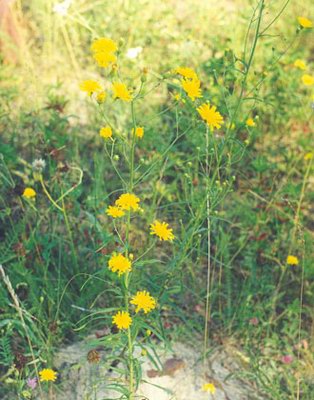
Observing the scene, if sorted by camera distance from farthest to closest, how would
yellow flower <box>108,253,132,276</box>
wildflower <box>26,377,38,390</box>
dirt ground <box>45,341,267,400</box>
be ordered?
1. dirt ground <box>45,341,267,400</box>
2. wildflower <box>26,377,38,390</box>
3. yellow flower <box>108,253,132,276</box>

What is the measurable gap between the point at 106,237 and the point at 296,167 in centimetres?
132

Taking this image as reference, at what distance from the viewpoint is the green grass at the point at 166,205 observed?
1.99 m

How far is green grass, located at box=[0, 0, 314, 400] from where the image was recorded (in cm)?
199

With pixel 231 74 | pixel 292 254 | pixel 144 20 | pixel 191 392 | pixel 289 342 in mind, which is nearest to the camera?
pixel 191 392

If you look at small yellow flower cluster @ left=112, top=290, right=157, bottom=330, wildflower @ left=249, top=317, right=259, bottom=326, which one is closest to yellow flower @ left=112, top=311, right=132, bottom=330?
small yellow flower cluster @ left=112, top=290, right=157, bottom=330

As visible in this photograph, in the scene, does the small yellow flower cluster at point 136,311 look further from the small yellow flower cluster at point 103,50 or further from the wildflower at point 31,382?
the small yellow flower cluster at point 103,50

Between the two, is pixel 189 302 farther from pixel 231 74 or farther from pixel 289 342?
pixel 231 74

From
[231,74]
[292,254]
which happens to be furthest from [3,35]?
[292,254]

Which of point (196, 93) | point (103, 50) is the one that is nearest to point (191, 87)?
point (196, 93)

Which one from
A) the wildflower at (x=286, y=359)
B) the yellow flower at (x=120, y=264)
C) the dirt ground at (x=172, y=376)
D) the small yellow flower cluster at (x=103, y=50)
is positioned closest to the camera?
the yellow flower at (x=120, y=264)

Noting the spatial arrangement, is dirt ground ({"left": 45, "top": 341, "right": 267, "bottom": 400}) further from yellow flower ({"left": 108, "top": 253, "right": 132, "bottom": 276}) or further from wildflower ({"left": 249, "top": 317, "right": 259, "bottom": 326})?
yellow flower ({"left": 108, "top": 253, "right": 132, "bottom": 276})

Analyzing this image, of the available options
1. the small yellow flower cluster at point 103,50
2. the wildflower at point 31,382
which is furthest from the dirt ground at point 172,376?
the small yellow flower cluster at point 103,50

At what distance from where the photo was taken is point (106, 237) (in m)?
2.14

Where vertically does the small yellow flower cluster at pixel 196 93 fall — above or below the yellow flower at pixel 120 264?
above
